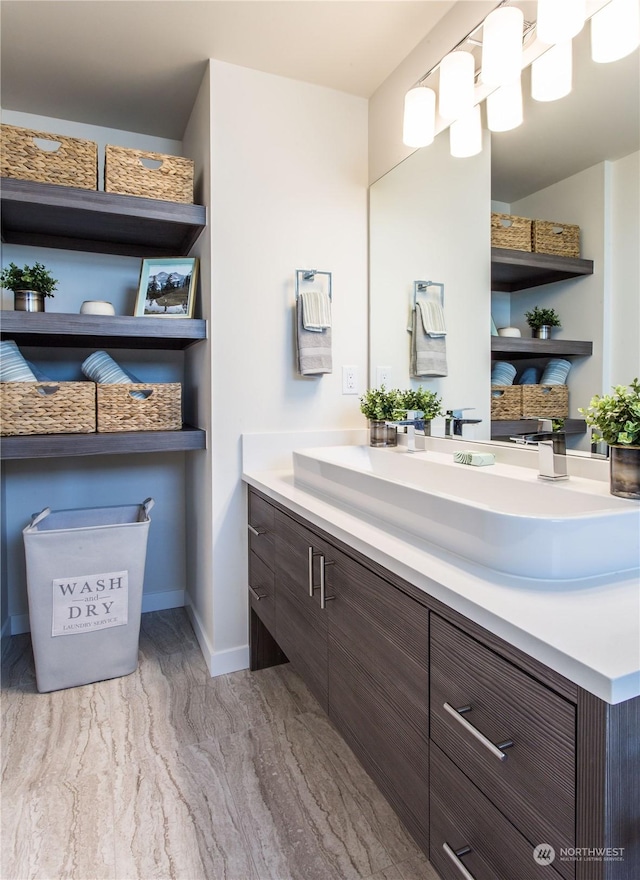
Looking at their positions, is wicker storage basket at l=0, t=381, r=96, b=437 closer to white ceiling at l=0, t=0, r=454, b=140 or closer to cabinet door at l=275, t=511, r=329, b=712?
cabinet door at l=275, t=511, r=329, b=712

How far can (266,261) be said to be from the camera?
2080 millimetres

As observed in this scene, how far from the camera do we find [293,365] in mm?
2160

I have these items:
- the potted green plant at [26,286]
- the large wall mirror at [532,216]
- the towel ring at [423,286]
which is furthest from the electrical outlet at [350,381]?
the potted green plant at [26,286]

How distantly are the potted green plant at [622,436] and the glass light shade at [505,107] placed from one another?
92 cm

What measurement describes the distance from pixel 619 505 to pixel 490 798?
1.88 feet

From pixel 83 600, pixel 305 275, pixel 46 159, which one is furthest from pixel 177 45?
pixel 83 600

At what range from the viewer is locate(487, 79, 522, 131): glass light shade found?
58.5 inches

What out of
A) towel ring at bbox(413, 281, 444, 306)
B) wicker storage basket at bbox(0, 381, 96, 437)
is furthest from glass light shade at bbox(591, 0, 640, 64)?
wicker storage basket at bbox(0, 381, 96, 437)

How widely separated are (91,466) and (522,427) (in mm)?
1995

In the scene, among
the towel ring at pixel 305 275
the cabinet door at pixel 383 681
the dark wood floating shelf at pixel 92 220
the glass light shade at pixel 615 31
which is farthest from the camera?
the towel ring at pixel 305 275

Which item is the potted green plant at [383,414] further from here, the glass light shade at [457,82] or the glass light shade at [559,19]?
the glass light shade at [559,19]

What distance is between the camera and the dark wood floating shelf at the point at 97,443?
1894 millimetres

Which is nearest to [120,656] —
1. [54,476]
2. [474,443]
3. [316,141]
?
[54,476]

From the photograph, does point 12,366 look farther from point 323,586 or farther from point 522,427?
point 522,427
